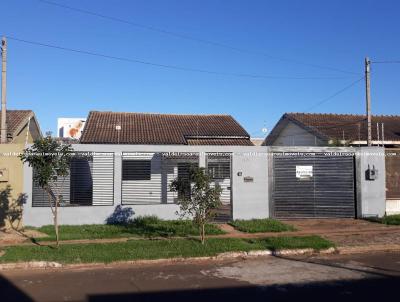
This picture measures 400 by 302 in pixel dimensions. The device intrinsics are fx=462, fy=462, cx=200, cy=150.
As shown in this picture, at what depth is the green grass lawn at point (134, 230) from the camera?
1290 cm

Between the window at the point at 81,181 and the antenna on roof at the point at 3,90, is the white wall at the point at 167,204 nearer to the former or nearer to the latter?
the window at the point at 81,181

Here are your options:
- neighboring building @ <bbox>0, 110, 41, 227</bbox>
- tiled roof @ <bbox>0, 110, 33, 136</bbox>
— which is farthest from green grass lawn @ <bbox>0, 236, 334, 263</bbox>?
tiled roof @ <bbox>0, 110, 33, 136</bbox>

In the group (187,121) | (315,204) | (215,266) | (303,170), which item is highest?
(187,121)

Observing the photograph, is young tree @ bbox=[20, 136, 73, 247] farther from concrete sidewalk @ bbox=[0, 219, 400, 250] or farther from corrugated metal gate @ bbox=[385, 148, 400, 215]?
corrugated metal gate @ bbox=[385, 148, 400, 215]

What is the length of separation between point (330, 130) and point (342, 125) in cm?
176

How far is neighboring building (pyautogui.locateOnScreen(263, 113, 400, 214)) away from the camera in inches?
677

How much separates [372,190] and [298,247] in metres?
6.49

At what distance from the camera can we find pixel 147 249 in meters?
11.0

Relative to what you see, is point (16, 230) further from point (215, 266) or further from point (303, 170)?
point (303, 170)

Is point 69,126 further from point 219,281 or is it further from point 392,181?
point 219,281

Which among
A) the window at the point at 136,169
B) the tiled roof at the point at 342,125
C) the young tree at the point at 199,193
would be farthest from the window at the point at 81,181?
the tiled roof at the point at 342,125

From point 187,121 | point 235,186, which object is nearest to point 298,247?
point 235,186

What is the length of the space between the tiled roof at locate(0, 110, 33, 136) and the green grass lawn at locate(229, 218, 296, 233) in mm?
13545

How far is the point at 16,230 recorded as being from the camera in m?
13.8
